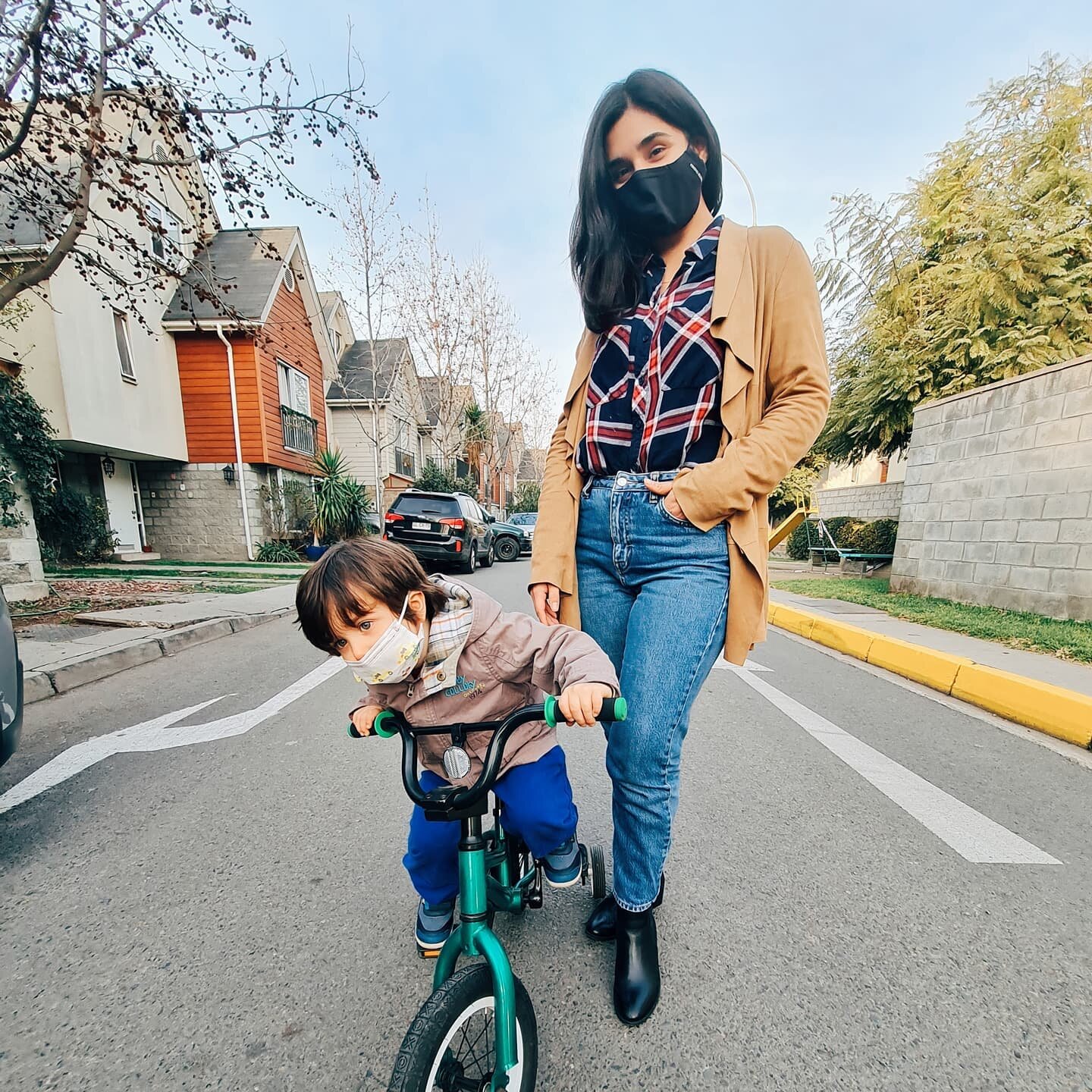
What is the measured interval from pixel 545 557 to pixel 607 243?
34.5 inches

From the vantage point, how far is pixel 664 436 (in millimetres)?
1325

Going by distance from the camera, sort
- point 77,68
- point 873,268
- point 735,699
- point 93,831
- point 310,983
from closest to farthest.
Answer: point 310,983 < point 93,831 < point 735,699 < point 77,68 < point 873,268

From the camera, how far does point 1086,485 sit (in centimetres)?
491

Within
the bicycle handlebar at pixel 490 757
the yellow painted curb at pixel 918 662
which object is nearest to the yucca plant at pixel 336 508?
the yellow painted curb at pixel 918 662

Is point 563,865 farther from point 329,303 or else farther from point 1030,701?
point 329,303

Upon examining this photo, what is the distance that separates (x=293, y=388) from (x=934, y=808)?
692 inches

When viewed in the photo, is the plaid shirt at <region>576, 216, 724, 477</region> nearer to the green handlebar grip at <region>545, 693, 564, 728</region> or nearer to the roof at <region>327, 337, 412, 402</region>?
the green handlebar grip at <region>545, 693, 564, 728</region>

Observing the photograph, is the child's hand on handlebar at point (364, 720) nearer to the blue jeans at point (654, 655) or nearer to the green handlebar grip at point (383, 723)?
the green handlebar grip at point (383, 723)

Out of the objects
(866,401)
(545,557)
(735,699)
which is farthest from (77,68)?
(866,401)

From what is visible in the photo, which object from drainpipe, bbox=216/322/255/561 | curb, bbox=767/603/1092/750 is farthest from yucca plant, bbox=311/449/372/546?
curb, bbox=767/603/1092/750

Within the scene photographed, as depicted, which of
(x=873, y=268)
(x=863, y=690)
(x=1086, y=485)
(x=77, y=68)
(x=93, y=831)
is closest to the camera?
(x=93, y=831)

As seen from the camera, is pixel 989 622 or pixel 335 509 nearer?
pixel 989 622

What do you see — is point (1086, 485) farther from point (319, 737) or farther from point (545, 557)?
point (319, 737)

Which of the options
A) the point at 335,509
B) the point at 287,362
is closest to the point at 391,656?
the point at 335,509
